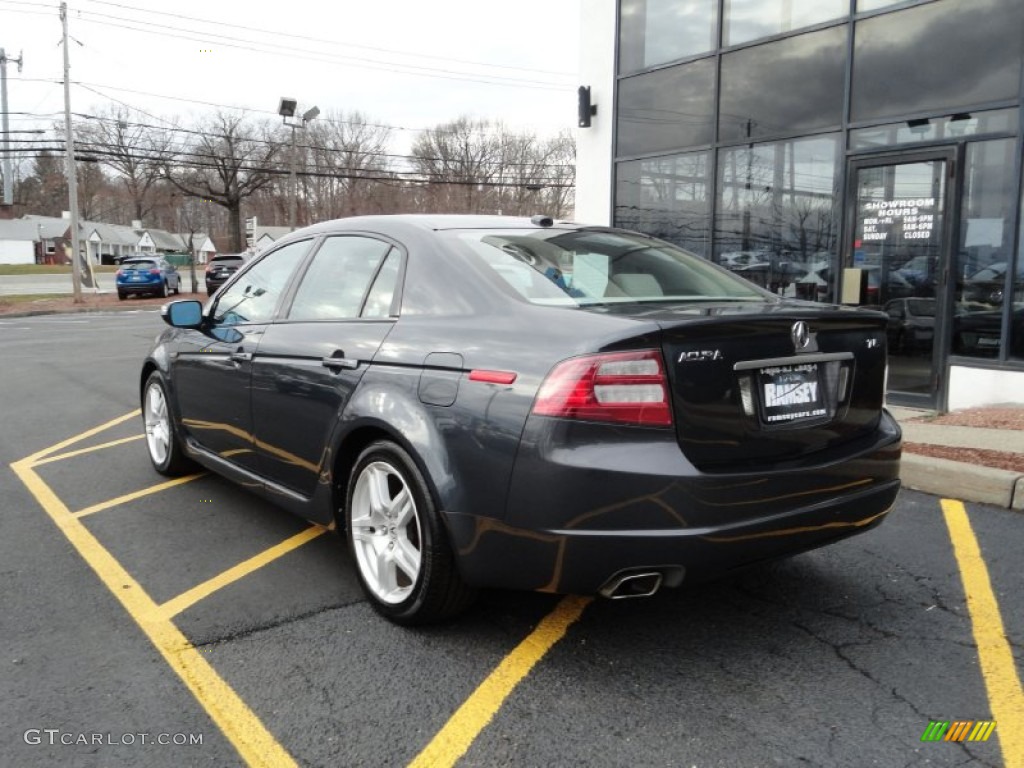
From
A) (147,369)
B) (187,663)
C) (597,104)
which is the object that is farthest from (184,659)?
(597,104)

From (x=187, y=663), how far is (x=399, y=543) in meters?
0.84

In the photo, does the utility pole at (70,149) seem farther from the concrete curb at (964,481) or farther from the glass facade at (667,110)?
the concrete curb at (964,481)

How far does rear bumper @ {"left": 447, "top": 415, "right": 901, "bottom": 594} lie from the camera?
8.03 ft

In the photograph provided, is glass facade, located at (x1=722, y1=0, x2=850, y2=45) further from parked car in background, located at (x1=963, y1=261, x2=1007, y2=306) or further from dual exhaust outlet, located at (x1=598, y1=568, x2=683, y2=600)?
dual exhaust outlet, located at (x1=598, y1=568, x2=683, y2=600)

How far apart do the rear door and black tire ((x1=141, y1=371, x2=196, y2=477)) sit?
1.46 m

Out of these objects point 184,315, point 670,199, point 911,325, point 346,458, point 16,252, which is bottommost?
point 346,458

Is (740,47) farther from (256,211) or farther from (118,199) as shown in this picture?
(118,199)

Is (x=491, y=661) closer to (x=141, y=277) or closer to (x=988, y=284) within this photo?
(x=988, y=284)

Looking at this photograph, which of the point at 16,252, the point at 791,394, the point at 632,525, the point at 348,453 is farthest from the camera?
the point at 16,252

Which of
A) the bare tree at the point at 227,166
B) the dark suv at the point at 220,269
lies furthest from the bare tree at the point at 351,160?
the dark suv at the point at 220,269

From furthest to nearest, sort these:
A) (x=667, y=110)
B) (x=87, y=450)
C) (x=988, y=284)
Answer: (x=667, y=110) < (x=988, y=284) < (x=87, y=450)

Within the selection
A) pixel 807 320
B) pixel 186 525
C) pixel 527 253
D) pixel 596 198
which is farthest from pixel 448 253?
pixel 596 198

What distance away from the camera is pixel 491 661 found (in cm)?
284

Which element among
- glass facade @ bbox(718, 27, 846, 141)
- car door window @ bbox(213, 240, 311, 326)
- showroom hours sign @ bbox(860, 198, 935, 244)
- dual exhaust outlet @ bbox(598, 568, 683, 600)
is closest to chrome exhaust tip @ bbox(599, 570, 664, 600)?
dual exhaust outlet @ bbox(598, 568, 683, 600)
